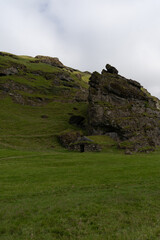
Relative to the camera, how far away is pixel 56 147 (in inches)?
2456

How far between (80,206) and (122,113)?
2492 inches

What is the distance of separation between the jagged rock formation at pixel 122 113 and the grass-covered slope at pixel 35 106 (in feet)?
62.5

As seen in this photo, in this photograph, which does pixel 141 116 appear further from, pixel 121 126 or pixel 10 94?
pixel 10 94

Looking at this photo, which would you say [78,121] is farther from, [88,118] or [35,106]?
[35,106]

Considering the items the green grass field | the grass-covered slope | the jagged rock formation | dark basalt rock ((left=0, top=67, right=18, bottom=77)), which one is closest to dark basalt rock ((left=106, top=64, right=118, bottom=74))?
the jagged rock formation

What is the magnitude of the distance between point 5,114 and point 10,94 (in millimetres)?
30780

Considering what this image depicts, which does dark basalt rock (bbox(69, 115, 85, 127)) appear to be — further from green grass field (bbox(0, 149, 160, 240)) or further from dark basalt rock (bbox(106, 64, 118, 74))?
green grass field (bbox(0, 149, 160, 240))

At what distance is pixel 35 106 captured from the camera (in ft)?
393

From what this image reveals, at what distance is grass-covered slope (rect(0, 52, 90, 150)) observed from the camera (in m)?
68.6

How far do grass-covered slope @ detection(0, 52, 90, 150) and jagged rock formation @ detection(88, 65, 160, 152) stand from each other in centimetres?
1904

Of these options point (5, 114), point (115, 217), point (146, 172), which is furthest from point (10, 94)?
point (115, 217)

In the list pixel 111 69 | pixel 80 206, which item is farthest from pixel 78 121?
pixel 80 206

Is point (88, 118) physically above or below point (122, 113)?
below

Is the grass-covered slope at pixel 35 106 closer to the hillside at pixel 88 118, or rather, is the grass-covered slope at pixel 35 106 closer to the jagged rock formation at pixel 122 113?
the hillside at pixel 88 118
